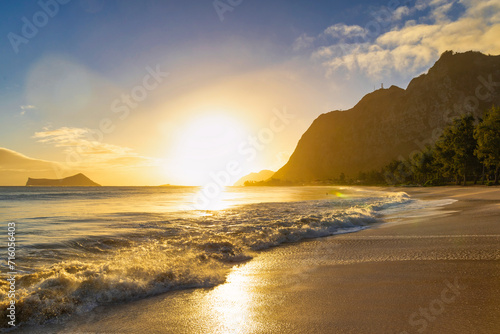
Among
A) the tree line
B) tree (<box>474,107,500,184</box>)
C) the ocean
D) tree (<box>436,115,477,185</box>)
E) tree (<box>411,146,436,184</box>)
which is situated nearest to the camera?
the ocean

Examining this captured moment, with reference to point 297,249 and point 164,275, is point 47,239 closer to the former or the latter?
point 164,275

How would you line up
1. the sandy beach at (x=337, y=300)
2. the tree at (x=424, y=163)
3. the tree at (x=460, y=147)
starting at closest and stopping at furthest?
the sandy beach at (x=337, y=300) < the tree at (x=460, y=147) < the tree at (x=424, y=163)

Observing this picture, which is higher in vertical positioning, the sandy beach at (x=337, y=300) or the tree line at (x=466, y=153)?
the tree line at (x=466, y=153)

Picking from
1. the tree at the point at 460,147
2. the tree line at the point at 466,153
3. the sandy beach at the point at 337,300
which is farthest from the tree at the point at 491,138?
the sandy beach at the point at 337,300

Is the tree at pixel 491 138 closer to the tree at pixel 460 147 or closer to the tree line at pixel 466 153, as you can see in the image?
the tree line at pixel 466 153

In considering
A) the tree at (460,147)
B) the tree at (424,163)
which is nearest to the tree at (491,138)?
the tree at (460,147)

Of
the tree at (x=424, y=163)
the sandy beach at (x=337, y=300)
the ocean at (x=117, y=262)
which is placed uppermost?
the tree at (x=424, y=163)

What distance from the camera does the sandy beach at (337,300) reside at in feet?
13.9

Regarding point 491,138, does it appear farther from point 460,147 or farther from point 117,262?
point 117,262

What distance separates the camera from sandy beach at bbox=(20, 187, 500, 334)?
424 centimetres

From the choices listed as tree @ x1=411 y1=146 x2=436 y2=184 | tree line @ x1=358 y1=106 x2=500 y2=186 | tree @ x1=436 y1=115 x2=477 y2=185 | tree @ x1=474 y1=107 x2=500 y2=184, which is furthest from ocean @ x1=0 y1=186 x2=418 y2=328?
tree @ x1=411 y1=146 x2=436 y2=184

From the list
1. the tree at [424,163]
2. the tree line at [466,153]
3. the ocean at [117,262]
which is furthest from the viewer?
the tree at [424,163]

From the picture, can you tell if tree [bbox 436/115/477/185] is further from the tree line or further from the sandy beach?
the sandy beach

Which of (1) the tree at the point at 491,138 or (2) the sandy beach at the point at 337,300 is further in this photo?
(1) the tree at the point at 491,138
